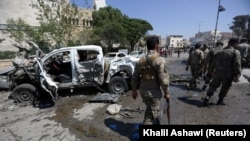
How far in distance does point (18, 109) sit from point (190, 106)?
5.55 meters

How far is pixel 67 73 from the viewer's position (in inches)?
323

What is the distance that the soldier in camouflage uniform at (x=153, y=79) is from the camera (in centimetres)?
397

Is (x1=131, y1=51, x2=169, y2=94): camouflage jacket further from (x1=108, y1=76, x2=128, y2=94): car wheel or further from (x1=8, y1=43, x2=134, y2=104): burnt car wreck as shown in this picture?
(x1=108, y1=76, x2=128, y2=94): car wheel

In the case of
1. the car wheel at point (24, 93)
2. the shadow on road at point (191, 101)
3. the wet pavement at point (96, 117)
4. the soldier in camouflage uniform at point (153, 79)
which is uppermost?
the soldier in camouflage uniform at point (153, 79)

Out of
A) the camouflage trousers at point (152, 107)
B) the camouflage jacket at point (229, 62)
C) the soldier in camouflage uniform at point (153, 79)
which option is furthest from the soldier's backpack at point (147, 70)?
the camouflage jacket at point (229, 62)

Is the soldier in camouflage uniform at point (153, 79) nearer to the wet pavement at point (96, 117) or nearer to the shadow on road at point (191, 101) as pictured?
the wet pavement at point (96, 117)

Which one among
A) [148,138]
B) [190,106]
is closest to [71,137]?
[148,138]

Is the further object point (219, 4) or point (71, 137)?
point (219, 4)

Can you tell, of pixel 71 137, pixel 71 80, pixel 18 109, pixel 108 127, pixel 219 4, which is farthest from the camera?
pixel 219 4

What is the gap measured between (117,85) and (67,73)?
1.92m

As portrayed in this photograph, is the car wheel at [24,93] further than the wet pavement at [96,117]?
Yes

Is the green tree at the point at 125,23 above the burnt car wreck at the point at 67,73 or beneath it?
above

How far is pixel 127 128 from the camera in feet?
16.8

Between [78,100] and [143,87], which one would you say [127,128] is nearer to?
[143,87]
